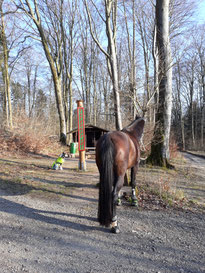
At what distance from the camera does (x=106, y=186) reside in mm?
3025

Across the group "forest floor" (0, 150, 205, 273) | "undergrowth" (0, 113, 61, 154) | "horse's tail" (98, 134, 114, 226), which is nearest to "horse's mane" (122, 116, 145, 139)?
"horse's tail" (98, 134, 114, 226)

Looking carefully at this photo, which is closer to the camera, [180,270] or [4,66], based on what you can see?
[180,270]

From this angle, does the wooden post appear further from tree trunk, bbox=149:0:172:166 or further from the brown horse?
the brown horse

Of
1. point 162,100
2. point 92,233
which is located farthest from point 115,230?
point 162,100

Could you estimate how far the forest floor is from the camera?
2.30 metres

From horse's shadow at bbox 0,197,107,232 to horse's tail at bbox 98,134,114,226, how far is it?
363 millimetres

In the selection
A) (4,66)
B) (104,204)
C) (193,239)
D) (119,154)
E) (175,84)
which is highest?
(175,84)

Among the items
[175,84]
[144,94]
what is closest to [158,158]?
[144,94]

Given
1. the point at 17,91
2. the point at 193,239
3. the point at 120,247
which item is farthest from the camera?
the point at 17,91

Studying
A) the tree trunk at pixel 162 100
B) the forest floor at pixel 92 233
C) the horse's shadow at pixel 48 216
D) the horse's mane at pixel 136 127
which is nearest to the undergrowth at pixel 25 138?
the forest floor at pixel 92 233

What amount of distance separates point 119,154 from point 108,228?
1329 mm

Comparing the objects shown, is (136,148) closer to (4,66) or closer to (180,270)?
(180,270)

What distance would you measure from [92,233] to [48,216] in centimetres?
108

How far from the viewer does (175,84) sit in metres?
34.8
